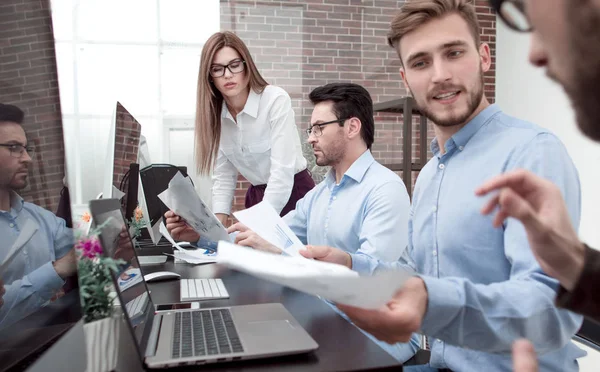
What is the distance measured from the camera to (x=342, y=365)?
2.12 feet

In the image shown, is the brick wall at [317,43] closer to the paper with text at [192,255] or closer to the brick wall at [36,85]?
the paper with text at [192,255]

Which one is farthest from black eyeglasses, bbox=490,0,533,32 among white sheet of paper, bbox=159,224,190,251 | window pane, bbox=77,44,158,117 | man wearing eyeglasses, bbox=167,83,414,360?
window pane, bbox=77,44,158,117

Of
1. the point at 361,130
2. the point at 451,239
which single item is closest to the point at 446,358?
the point at 451,239

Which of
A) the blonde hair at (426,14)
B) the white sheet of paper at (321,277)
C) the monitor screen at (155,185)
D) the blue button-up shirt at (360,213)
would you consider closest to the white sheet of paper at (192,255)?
the monitor screen at (155,185)

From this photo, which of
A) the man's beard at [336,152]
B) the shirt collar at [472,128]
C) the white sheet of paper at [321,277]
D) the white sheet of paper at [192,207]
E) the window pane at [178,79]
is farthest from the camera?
the window pane at [178,79]

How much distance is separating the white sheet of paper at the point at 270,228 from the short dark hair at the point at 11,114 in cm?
51

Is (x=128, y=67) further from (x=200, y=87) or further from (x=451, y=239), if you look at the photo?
(x=451, y=239)

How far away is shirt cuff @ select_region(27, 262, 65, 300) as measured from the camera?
762 millimetres

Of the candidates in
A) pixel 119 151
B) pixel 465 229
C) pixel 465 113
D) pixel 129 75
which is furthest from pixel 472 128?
pixel 129 75

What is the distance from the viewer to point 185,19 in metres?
3.88

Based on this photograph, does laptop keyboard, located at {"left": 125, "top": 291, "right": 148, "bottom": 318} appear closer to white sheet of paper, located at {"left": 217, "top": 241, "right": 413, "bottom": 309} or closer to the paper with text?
white sheet of paper, located at {"left": 217, "top": 241, "right": 413, "bottom": 309}

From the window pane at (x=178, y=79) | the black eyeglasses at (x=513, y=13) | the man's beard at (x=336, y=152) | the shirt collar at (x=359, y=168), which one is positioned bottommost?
the shirt collar at (x=359, y=168)

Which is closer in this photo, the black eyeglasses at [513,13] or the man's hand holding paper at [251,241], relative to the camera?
the black eyeglasses at [513,13]

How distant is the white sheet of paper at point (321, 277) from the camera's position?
0.45 m
